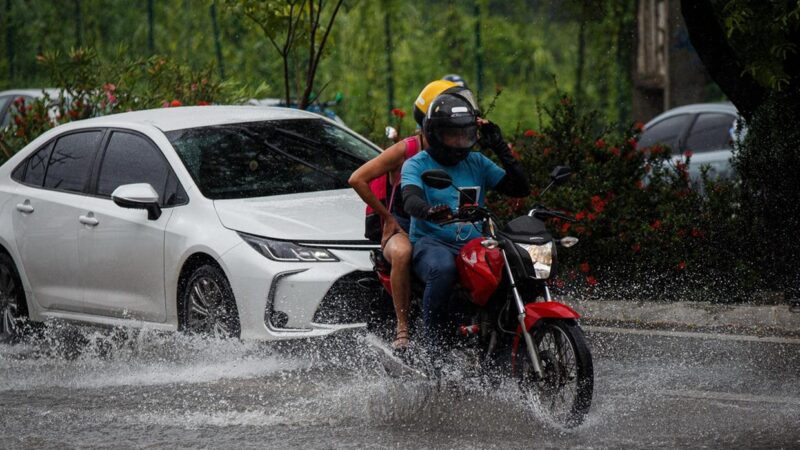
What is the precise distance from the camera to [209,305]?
862 centimetres

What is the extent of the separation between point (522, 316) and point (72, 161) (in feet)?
14.9

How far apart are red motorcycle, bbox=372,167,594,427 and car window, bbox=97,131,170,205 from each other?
2.81m

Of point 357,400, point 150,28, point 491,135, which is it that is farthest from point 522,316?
point 150,28

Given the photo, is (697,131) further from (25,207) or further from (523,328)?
(523,328)

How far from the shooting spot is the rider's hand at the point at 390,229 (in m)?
7.62

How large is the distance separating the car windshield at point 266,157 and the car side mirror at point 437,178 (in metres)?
2.44

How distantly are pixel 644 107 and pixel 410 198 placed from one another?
18626 millimetres

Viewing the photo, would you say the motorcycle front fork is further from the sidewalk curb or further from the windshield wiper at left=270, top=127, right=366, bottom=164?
the windshield wiper at left=270, top=127, right=366, bottom=164

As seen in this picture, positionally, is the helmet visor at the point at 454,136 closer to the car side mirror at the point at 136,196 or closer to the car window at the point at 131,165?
the car side mirror at the point at 136,196

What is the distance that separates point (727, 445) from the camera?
636 centimetres

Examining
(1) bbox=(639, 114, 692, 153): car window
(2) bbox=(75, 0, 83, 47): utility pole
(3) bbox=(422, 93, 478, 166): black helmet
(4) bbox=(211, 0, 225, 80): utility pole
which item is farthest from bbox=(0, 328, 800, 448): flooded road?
(2) bbox=(75, 0, 83, 47): utility pole

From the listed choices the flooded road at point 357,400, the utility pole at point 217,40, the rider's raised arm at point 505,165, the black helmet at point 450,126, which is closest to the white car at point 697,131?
the flooded road at point 357,400

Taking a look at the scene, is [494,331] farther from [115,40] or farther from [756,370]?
[115,40]

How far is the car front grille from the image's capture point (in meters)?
8.20
